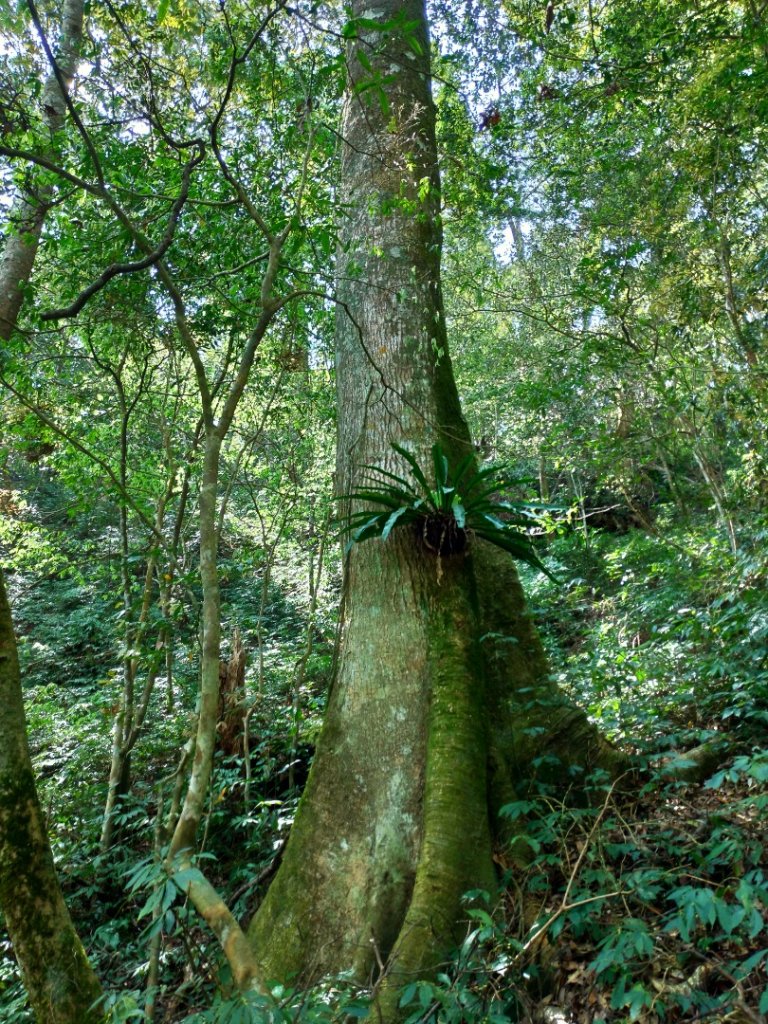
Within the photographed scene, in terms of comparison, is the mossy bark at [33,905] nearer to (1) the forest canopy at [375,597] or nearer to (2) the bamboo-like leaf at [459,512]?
(1) the forest canopy at [375,597]

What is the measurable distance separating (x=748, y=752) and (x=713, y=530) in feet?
12.9

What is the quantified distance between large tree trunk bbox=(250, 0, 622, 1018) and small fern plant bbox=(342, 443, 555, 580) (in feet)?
0.34

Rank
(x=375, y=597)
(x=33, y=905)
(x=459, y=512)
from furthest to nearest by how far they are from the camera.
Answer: (x=375, y=597) → (x=459, y=512) → (x=33, y=905)

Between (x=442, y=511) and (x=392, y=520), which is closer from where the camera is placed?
(x=392, y=520)

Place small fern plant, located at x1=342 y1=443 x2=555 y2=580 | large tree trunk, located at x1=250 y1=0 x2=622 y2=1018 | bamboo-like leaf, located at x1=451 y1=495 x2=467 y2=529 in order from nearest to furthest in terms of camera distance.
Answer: large tree trunk, located at x1=250 y1=0 x2=622 y2=1018 → bamboo-like leaf, located at x1=451 y1=495 x2=467 y2=529 → small fern plant, located at x1=342 y1=443 x2=555 y2=580

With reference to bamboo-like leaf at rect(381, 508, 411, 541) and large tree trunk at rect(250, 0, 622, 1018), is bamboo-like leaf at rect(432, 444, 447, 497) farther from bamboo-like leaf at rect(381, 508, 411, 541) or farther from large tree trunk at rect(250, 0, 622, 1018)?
large tree trunk at rect(250, 0, 622, 1018)

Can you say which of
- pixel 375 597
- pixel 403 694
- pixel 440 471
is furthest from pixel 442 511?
pixel 403 694

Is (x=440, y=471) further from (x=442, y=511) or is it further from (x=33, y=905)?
(x=33, y=905)

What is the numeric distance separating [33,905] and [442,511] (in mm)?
2187

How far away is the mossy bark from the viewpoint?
83.5 inches

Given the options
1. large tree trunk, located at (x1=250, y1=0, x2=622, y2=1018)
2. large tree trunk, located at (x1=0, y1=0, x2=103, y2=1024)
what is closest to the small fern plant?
large tree trunk, located at (x1=250, y1=0, x2=622, y2=1018)

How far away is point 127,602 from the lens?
4.66 metres

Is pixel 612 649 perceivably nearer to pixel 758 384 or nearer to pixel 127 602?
pixel 758 384

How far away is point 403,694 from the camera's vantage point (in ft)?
10.0
